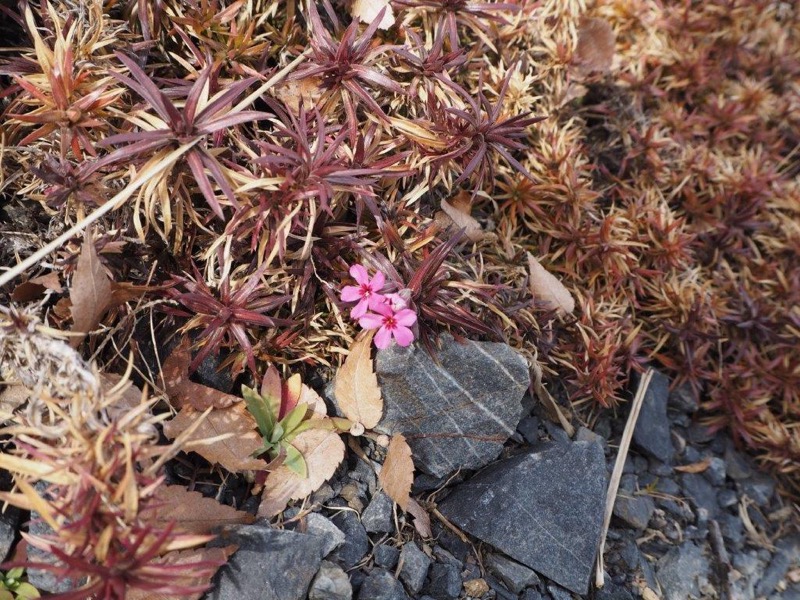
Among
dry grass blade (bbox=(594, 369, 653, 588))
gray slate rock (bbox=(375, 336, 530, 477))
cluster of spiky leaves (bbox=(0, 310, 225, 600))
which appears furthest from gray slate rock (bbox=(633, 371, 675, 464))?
cluster of spiky leaves (bbox=(0, 310, 225, 600))

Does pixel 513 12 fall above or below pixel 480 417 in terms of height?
above

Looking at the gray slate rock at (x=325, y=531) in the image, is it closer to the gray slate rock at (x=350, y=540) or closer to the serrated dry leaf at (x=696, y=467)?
the gray slate rock at (x=350, y=540)

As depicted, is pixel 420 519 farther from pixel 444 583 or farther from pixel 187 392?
pixel 187 392

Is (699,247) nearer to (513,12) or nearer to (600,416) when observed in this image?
(600,416)

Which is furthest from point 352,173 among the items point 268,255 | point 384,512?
point 384,512

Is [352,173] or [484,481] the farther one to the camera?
[484,481]

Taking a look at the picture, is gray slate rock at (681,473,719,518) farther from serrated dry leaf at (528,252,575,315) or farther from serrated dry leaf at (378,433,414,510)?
serrated dry leaf at (378,433,414,510)
